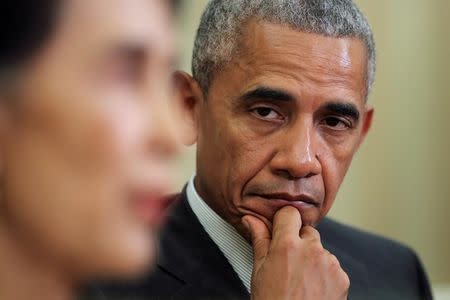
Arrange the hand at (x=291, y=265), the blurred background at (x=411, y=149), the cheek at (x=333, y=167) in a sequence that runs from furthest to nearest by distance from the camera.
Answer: the blurred background at (x=411, y=149), the cheek at (x=333, y=167), the hand at (x=291, y=265)

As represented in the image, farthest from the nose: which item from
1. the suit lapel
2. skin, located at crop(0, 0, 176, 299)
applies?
skin, located at crop(0, 0, 176, 299)

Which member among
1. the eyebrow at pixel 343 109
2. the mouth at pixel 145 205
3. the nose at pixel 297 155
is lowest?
the nose at pixel 297 155

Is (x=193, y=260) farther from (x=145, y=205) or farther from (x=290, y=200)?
(x=145, y=205)

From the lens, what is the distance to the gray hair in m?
0.99

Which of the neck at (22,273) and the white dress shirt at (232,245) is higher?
the neck at (22,273)

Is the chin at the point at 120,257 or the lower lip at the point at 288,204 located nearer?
the chin at the point at 120,257

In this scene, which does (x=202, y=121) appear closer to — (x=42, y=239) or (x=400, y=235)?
(x=42, y=239)

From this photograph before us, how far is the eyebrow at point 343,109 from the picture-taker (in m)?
1.00

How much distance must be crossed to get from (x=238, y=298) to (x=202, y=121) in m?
0.31

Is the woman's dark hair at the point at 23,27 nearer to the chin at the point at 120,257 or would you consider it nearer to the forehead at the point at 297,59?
the chin at the point at 120,257

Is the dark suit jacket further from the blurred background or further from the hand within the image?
the blurred background

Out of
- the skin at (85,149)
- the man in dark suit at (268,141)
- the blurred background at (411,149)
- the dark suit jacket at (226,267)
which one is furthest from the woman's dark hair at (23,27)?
the blurred background at (411,149)

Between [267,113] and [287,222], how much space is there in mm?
186

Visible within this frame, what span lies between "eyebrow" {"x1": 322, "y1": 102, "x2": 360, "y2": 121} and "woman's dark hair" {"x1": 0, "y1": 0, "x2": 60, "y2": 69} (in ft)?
2.24
